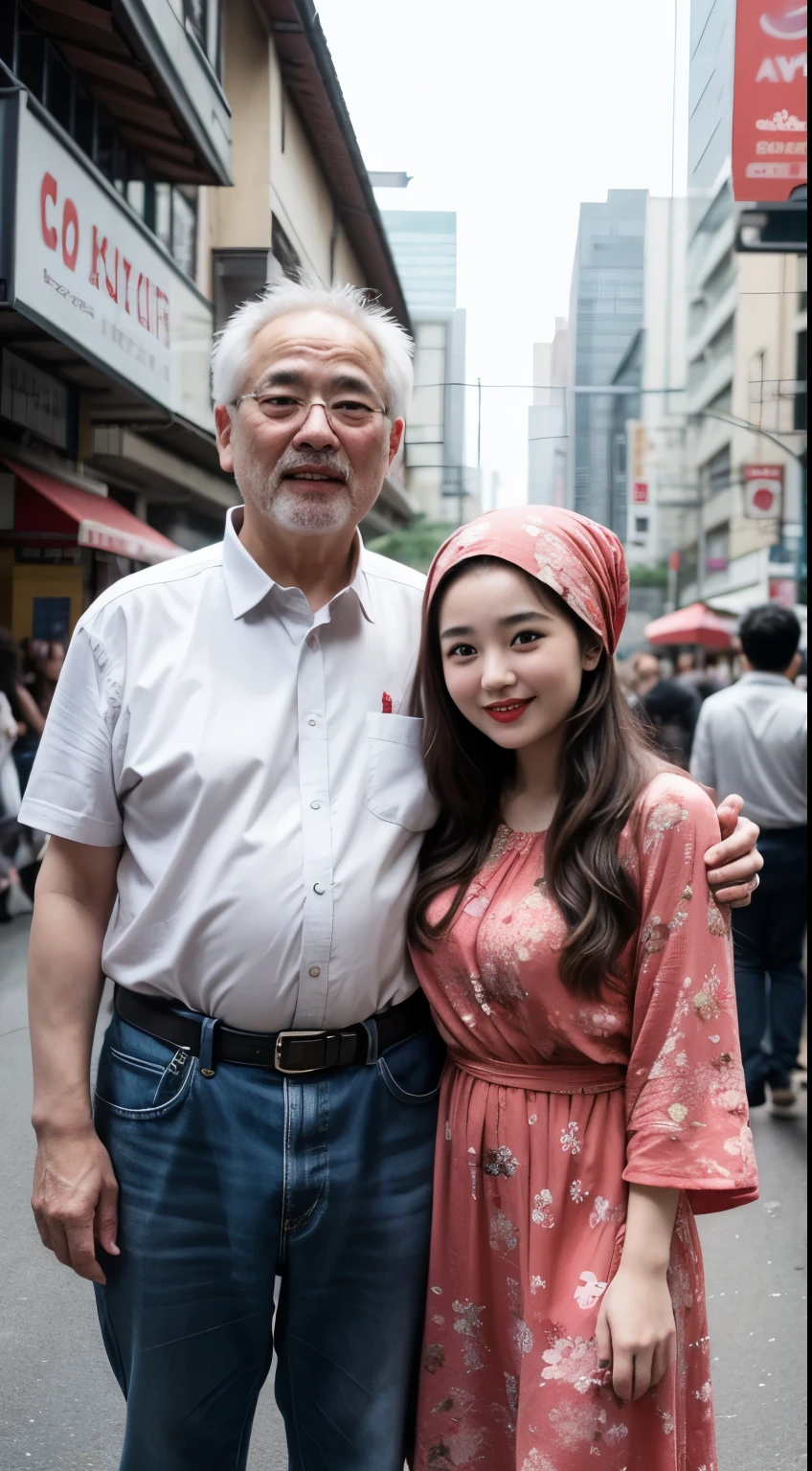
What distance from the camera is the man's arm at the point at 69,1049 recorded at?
155 cm

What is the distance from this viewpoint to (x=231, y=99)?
1976 millimetres

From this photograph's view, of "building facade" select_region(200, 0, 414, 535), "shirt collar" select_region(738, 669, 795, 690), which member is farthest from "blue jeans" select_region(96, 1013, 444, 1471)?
"shirt collar" select_region(738, 669, 795, 690)

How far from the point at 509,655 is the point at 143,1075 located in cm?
68

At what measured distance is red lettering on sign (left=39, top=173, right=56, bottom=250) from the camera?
5.87 feet

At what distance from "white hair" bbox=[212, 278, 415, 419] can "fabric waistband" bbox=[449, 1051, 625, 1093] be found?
2.85 ft

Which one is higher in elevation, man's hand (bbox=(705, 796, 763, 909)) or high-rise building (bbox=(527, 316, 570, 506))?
high-rise building (bbox=(527, 316, 570, 506))

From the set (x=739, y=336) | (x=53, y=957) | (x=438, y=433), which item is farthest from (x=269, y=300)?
(x=739, y=336)

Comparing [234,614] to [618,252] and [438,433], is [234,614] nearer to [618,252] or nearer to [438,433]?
[438,433]

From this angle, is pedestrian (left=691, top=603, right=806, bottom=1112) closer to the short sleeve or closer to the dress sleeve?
the dress sleeve

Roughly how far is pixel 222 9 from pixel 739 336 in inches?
Result: 51.6

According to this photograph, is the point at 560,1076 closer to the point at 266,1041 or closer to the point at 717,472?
the point at 266,1041

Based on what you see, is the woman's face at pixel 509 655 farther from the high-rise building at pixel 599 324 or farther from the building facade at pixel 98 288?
the high-rise building at pixel 599 324

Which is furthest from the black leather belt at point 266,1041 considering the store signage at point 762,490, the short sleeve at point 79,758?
the store signage at point 762,490

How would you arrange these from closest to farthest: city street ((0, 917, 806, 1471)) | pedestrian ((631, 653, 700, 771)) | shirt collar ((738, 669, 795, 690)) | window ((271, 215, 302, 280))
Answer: city street ((0, 917, 806, 1471)), window ((271, 215, 302, 280)), shirt collar ((738, 669, 795, 690)), pedestrian ((631, 653, 700, 771))
